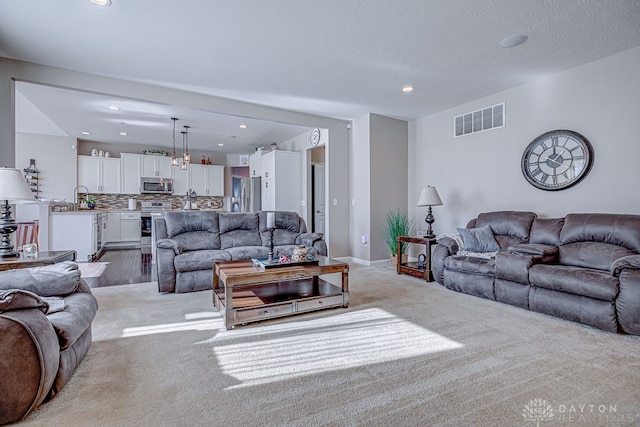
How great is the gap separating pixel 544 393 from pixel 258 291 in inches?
93.8

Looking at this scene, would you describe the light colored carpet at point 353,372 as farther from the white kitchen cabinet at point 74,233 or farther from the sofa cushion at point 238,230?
the white kitchen cabinet at point 74,233

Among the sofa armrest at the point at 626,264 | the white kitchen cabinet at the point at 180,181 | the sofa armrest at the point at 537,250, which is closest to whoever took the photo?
the sofa armrest at the point at 626,264

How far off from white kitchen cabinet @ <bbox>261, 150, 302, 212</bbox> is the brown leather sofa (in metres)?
4.92

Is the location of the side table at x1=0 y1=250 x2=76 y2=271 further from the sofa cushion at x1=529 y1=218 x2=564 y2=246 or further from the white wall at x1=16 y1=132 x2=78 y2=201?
the white wall at x1=16 y1=132 x2=78 y2=201

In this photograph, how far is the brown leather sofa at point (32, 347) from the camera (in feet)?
4.75

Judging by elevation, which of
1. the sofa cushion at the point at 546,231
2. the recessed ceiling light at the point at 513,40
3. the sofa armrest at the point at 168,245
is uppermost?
the recessed ceiling light at the point at 513,40

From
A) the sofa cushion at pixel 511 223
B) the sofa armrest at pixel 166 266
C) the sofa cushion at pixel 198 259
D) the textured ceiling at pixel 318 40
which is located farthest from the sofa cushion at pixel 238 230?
the sofa cushion at pixel 511 223

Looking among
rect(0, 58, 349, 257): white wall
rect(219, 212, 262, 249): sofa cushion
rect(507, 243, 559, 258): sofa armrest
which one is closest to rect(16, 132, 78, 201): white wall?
rect(0, 58, 349, 257): white wall

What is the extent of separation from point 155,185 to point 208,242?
4.88 meters

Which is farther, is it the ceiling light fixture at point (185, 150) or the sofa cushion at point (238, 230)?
the ceiling light fixture at point (185, 150)

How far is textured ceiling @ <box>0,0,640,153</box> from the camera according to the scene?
2.64 metres

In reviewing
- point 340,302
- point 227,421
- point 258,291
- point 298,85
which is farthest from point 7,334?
point 298,85

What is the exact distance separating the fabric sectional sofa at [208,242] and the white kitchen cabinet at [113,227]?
13.3ft

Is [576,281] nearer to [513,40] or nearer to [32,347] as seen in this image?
[513,40]
